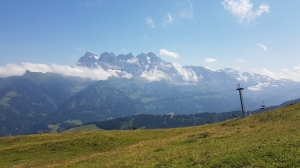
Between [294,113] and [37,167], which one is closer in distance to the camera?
[37,167]

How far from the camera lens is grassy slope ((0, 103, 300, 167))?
24562 mm

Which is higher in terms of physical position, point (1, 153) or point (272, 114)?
point (272, 114)

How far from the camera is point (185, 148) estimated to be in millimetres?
37906

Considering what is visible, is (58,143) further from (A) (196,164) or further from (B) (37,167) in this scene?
(A) (196,164)

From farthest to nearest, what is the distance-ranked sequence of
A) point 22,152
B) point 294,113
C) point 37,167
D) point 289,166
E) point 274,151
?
point 22,152, point 294,113, point 37,167, point 274,151, point 289,166

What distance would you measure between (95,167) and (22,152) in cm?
3592

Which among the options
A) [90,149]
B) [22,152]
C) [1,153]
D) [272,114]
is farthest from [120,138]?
[272,114]

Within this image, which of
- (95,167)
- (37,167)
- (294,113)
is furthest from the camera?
(294,113)

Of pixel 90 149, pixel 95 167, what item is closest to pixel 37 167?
pixel 95 167

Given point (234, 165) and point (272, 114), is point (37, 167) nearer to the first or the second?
point (234, 165)

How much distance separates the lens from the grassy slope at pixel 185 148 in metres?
24.6

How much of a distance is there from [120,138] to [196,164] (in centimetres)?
4309

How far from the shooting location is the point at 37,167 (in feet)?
133

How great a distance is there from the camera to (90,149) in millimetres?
58031
